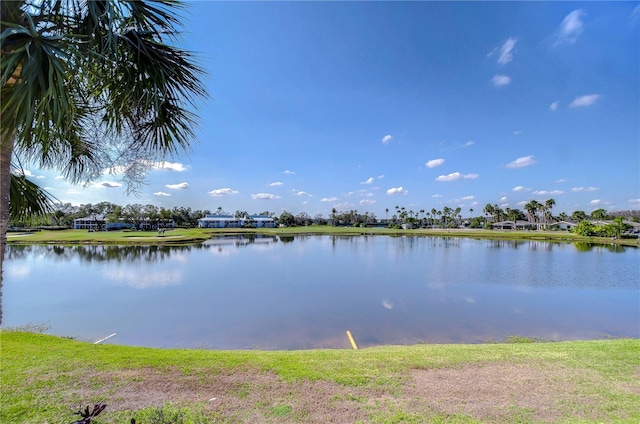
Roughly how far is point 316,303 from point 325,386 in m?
8.60

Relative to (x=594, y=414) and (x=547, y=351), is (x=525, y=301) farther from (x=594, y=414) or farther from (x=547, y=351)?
(x=594, y=414)

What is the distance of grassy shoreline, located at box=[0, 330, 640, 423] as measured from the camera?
3.15 meters

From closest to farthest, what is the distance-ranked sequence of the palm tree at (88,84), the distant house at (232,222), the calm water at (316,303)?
the palm tree at (88,84), the calm water at (316,303), the distant house at (232,222)

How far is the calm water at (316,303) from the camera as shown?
348 inches

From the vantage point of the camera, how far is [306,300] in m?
12.8

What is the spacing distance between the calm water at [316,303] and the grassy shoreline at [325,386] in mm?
3472

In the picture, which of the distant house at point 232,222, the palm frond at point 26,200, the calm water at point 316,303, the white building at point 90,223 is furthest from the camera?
the distant house at point 232,222

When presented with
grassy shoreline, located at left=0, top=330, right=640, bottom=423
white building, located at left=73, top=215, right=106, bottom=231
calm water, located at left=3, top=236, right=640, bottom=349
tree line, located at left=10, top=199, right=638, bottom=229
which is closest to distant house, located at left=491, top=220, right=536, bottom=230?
tree line, located at left=10, top=199, right=638, bottom=229

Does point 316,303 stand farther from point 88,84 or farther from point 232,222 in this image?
point 232,222

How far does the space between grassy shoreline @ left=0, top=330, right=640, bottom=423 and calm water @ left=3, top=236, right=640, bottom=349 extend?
3.47m

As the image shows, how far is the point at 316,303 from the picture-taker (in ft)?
40.2

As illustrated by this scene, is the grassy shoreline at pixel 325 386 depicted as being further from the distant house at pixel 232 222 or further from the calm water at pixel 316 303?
the distant house at pixel 232 222

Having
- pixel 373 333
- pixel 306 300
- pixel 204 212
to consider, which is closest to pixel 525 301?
pixel 373 333

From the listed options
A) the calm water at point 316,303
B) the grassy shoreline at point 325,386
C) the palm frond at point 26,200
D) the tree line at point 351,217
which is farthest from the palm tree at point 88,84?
the tree line at point 351,217
